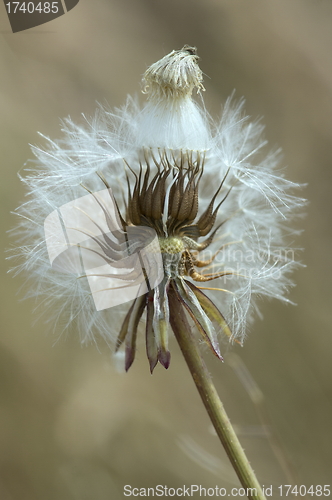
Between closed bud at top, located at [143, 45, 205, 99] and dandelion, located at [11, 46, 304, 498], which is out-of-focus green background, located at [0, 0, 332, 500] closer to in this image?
dandelion, located at [11, 46, 304, 498]

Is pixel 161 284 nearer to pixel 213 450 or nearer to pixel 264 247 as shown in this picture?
pixel 264 247
